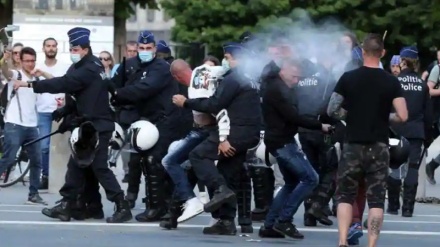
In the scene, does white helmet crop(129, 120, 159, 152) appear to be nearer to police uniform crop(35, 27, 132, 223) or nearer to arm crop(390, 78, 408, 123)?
police uniform crop(35, 27, 132, 223)

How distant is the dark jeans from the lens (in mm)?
13375

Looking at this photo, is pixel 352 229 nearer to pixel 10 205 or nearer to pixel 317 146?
pixel 317 146

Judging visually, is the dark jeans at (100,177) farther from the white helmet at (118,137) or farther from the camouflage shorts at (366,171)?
the camouflage shorts at (366,171)

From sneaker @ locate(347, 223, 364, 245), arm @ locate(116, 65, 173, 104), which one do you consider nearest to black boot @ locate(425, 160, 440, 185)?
arm @ locate(116, 65, 173, 104)

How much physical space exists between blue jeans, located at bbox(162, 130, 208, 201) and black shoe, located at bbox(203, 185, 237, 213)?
78 centimetres

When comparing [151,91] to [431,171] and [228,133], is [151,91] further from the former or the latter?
[431,171]

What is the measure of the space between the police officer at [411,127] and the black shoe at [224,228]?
112 inches

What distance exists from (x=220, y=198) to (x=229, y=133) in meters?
0.61

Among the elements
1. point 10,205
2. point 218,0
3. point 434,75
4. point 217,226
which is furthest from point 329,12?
point 217,226

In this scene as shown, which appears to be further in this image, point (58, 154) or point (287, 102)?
point (58, 154)

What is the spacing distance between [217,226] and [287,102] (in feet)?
4.66

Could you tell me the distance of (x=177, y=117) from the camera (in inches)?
550

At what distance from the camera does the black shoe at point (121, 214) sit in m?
13.5

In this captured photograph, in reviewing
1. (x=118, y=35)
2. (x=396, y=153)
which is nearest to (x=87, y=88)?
(x=396, y=153)
